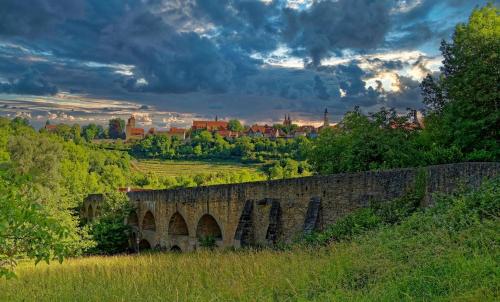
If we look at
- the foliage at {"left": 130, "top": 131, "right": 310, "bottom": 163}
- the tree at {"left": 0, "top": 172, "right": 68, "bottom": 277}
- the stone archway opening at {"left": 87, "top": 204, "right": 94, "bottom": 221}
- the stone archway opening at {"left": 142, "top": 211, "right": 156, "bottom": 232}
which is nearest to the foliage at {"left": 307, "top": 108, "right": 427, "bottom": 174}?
the stone archway opening at {"left": 142, "top": 211, "right": 156, "bottom": 232}

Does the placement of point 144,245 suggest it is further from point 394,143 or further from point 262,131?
point 262,131

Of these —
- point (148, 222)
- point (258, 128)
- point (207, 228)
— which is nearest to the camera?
point (207, 228)

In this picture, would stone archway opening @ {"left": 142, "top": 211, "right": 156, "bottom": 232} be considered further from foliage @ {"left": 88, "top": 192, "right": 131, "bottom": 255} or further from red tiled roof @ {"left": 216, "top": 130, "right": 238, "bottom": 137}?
red tiled roof @ {"left": 216, "top": 130, "right": 238, "bottom": 137}

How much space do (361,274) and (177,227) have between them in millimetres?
22260

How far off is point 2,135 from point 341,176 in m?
59.0

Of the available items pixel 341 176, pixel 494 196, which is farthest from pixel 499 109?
pixel 494 196

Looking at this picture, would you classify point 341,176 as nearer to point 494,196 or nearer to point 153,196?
point 494,196

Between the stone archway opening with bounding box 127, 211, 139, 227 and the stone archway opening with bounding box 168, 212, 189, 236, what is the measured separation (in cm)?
699

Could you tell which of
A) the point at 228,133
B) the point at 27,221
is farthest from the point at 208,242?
the point at 228,133

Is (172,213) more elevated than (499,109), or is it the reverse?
(499,109)

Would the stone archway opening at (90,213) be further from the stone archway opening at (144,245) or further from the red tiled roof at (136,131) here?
the red tiled roof at (136,131)

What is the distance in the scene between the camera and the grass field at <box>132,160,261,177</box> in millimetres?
103562

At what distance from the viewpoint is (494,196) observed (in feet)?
34.7

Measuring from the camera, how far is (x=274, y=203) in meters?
19.7
